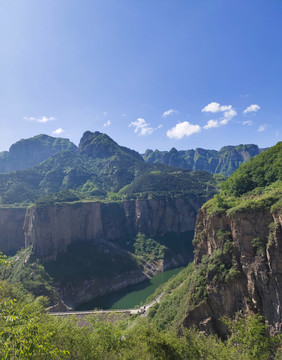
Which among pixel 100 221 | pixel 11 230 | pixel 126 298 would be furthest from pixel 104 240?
pixel 11 230

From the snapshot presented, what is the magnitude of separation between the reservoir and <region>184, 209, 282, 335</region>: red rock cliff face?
4051 cm

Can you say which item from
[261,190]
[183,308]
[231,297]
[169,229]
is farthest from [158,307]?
[169,229]

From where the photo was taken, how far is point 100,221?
12000 centimetres

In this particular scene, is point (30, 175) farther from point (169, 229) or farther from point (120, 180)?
point (169, 229)

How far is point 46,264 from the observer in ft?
289

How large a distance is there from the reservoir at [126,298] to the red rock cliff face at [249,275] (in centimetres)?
4051

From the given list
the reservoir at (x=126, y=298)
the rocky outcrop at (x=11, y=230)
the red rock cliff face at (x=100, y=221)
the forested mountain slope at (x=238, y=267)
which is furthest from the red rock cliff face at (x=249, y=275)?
the rocky outcrop at (x=11, y=230)

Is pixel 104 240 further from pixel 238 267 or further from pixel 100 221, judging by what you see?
pixel 238 267

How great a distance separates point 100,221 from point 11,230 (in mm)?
44172

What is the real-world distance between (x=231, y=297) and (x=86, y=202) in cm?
9269

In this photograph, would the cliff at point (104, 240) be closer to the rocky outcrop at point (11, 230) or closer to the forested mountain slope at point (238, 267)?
the rocky outcrop at point (11, 230)

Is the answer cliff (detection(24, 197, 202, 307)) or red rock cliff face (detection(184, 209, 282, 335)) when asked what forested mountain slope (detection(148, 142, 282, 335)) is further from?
cliff (detection(24, 197, 202, 307))

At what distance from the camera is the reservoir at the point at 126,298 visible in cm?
7574

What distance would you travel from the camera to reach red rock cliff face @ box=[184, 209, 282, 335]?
2873cm
